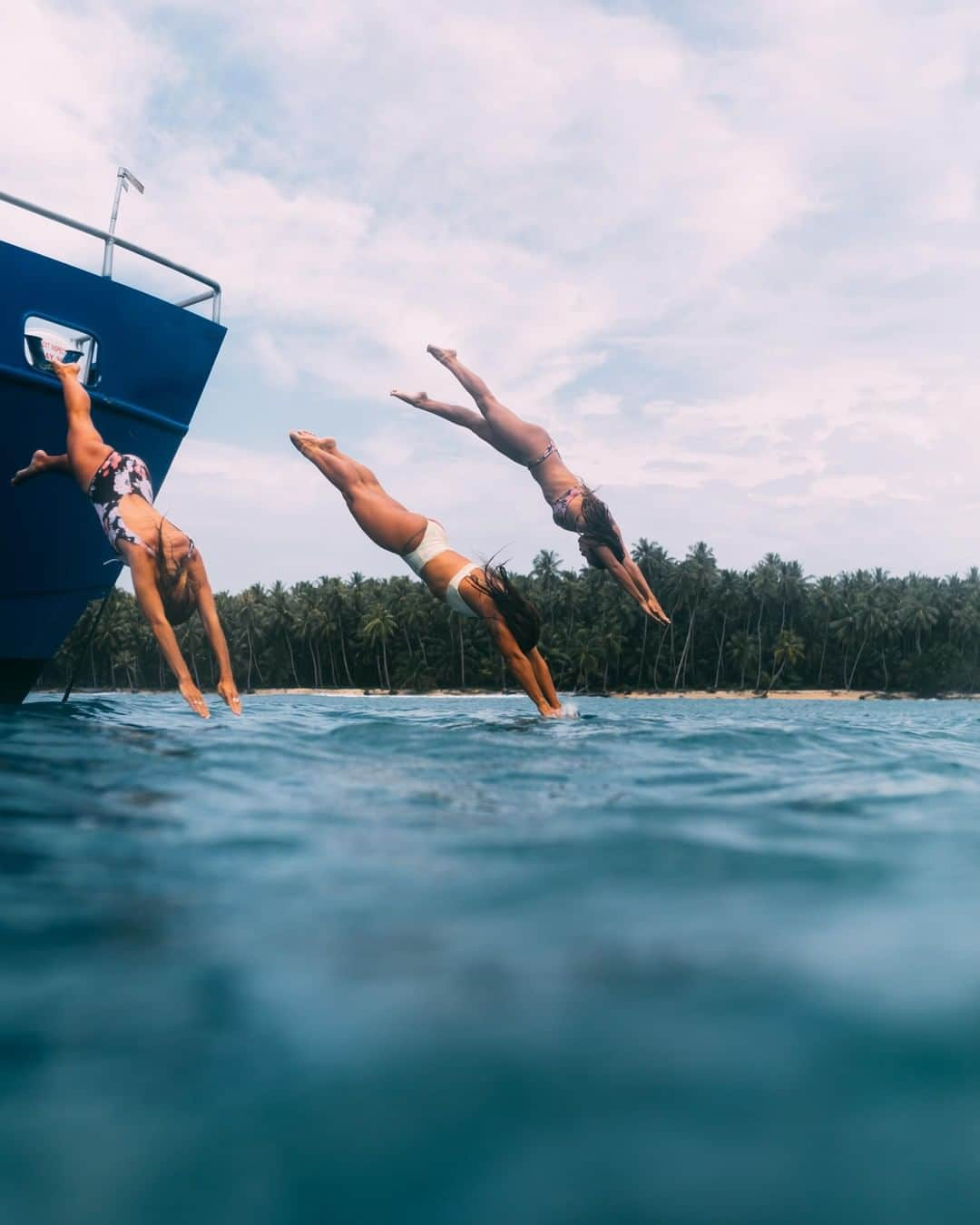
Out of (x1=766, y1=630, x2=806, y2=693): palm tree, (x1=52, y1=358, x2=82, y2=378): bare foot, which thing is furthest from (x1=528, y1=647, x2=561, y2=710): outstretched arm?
(x1=766, y1=630, x2=806, y2=693): palm tree

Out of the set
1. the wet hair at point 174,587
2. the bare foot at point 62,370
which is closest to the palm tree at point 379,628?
the bare foot at point 62,370

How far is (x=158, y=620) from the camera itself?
788cm

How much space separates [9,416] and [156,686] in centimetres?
6966

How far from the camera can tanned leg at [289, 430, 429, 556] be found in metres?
8.39

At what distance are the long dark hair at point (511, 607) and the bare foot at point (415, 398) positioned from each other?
2.15 meters

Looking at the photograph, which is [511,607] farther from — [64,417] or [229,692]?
[64,417]

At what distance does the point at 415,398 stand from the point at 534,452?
1297 millimetres

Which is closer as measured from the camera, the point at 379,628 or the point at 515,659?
the point at 515,659

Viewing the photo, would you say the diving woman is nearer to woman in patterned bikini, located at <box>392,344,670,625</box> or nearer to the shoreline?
woman in patterned bikini, located at <box>392,344,670,625</box>

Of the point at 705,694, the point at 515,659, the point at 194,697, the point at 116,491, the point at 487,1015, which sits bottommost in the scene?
the point at 705,694

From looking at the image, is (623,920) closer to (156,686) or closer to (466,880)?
(466,880)

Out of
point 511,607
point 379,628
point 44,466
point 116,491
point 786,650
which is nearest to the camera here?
point 511,607

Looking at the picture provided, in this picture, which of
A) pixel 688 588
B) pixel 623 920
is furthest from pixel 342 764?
pixel 688 588

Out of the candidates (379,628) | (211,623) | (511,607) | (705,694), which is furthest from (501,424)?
(705,694)
